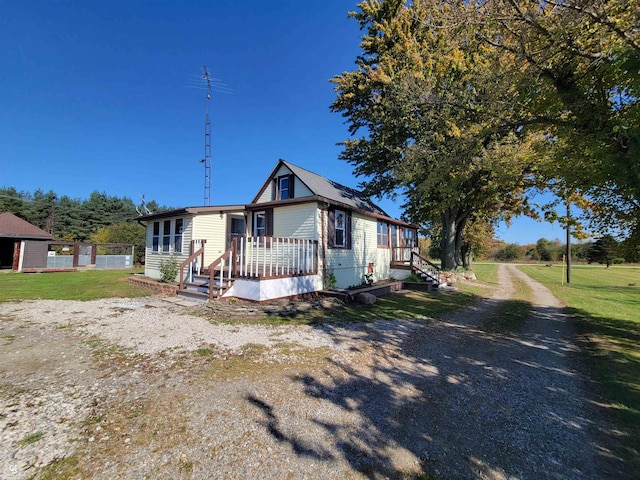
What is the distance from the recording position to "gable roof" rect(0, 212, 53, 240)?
20.8 meters

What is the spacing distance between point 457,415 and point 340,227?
31.3 feet

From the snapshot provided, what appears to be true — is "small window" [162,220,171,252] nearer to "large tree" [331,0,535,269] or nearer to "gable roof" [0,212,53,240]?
"large tree" [331,0,535,269]

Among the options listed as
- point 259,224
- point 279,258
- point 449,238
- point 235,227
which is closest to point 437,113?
point 279,258

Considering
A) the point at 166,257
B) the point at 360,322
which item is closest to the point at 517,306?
the point at 360,322

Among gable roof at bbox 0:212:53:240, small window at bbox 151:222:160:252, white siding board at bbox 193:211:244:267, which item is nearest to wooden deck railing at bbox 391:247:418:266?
white siding board at bbox 193:211:244:267

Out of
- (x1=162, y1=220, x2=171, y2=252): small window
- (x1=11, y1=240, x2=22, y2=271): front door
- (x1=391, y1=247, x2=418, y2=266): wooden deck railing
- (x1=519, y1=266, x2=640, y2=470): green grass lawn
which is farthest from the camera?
(x1=11, y1=240, x2=22, y2=271): front door

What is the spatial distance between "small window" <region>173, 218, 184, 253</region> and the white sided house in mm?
50

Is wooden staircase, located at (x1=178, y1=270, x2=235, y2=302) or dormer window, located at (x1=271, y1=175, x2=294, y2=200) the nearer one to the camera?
wooden staircase, located at (x1=178, y1=270, x2=235, y2=302)

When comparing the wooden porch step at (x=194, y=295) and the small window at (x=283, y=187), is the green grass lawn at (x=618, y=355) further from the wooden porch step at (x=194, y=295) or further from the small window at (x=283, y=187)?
the small window at (x=283, y=187)

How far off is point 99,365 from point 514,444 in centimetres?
572

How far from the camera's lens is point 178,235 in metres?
13.9

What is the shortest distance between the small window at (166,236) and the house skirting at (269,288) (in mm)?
7064

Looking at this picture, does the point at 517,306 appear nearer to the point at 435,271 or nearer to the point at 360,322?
the point at 435,271

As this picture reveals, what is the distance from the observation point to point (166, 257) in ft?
47.2
